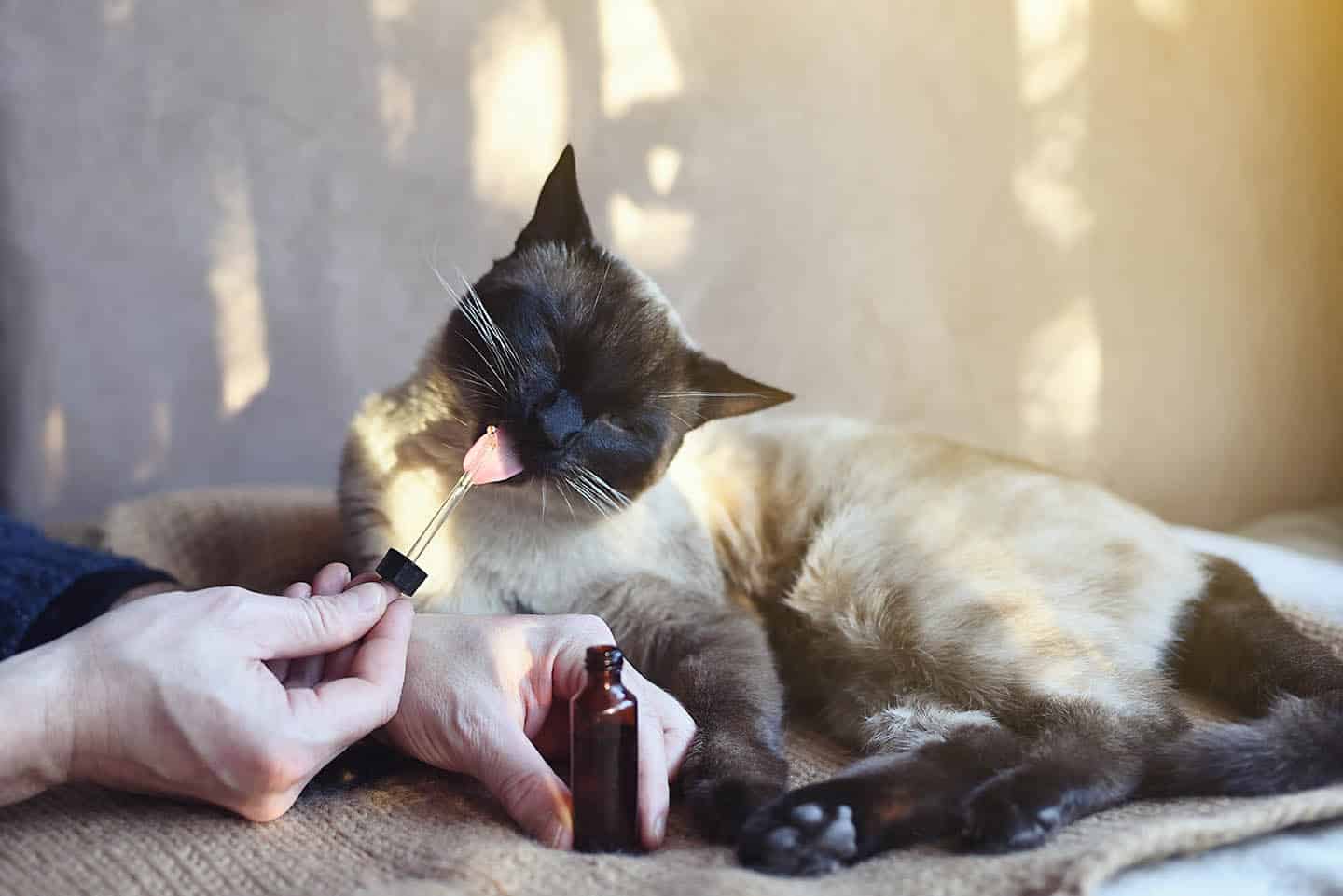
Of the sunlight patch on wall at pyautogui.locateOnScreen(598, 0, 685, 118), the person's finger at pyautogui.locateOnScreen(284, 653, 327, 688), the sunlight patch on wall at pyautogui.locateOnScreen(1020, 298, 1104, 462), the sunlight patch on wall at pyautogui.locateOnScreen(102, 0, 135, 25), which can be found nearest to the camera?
the person's finger at pyautogui.locateOnScreen(284, 653, 327, 688)

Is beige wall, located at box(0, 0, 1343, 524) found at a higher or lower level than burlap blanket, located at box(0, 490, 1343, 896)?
higher

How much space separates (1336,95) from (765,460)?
169 centimetres

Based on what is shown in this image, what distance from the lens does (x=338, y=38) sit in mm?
2021

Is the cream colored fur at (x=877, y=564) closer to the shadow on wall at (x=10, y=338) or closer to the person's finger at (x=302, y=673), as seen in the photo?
the person's finger at (x=302, y=673)

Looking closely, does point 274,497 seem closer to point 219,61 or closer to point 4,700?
point 219,61

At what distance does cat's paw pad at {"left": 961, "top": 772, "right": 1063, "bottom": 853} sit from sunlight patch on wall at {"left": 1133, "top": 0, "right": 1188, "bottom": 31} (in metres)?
1.90

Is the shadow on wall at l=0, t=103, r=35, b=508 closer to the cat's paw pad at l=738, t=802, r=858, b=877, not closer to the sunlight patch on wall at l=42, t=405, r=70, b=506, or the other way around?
the sunlight patch on wall at l=42, t=405, r=70, b=506

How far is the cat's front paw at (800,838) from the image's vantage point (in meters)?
1.04

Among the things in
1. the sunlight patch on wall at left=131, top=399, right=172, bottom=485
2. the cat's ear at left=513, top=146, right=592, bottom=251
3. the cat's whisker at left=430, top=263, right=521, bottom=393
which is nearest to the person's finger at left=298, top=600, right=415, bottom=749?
the cat's whisker at left=430, top=263, right=521, bottom=393

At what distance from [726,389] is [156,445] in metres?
1.19

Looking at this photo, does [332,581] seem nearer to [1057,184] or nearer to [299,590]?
[299,590]

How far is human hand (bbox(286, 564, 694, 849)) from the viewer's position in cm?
112

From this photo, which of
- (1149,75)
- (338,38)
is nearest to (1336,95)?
(1149,75)

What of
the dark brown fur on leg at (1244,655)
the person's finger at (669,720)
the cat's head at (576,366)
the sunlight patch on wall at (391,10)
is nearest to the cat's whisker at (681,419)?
the cat's head at (576,366)
